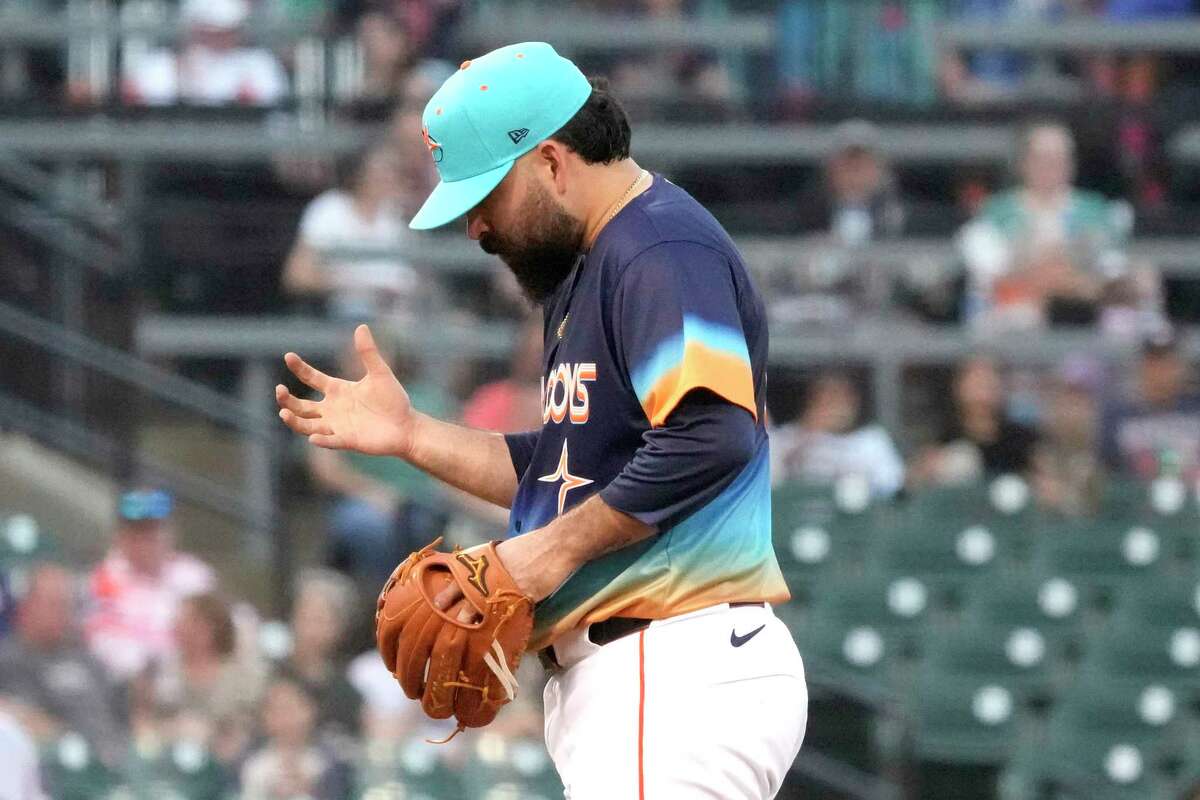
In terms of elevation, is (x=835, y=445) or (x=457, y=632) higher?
(x=457, y=632)

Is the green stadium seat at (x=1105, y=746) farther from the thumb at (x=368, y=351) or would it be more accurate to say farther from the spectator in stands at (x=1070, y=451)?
the thumb at (x=368, y=351)

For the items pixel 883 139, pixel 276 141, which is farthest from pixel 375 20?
pixel 883 139

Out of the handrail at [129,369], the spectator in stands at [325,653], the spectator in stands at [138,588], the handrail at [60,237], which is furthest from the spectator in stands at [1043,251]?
the handrail at [60,237]

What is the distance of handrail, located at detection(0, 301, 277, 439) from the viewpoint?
820cm

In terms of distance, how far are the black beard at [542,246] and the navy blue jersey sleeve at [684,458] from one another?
1.20ft

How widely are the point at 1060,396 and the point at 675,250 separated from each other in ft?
16.2

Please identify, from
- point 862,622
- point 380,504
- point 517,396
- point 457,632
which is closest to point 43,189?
point 380,504

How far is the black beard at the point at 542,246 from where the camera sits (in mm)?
3262

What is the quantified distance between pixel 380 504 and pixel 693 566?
4.41 meters

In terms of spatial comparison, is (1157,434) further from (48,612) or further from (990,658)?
(48,612)

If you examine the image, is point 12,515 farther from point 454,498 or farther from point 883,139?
point 883,139

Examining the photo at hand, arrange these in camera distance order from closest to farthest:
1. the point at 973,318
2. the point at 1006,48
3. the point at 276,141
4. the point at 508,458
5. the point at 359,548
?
the point at 508,458 → the point at 359,548 → the point at 973,318 → the point at 276,141 → the point at 1006,48

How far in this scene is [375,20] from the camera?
361 inches

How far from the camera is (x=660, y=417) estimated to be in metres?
3.08
